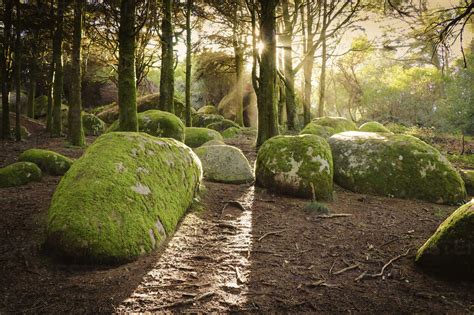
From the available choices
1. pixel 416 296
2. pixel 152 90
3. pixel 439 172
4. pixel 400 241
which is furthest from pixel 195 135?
pixel 152 90

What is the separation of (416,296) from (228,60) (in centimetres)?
2039

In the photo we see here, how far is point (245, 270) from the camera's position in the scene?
3436mm

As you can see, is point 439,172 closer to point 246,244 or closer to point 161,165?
point 246,244

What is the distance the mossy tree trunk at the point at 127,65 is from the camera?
7473mm

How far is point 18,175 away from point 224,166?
422 cm

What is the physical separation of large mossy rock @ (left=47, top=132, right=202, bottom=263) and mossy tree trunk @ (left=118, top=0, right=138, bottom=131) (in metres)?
3.49

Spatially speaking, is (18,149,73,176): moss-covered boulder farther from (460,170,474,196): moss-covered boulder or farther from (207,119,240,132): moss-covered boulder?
(207,119,240,132): moss-covered boulder

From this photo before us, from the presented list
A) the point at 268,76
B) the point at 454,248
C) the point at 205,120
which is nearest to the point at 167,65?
the point at 268,76

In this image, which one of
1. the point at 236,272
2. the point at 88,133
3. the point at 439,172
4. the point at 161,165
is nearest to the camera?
the point at 236,272

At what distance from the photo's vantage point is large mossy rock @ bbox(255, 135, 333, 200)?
6.20m

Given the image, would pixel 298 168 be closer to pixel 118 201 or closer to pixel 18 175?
pixel 118 201

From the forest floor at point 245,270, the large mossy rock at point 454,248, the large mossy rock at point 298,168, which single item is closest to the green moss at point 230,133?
the large mossy rock at point 298,168

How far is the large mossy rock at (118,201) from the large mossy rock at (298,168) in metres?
2.14

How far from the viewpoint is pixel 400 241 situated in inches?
168
